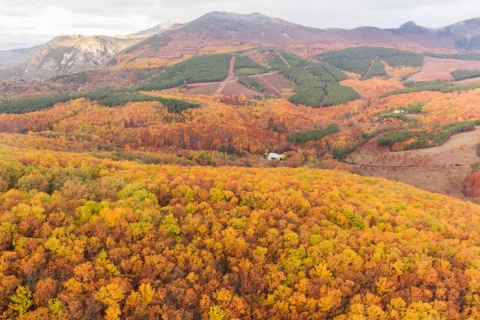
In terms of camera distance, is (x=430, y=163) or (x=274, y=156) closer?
(x=430, y=163)

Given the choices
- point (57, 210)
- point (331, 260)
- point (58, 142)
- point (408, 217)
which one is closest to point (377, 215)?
point (408, 217)

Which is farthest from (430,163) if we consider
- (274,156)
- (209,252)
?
(209,252)

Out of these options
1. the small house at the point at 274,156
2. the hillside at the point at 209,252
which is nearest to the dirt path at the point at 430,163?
the small house at the point at 274,156

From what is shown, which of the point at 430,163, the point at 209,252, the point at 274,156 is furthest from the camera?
the point at 274,156

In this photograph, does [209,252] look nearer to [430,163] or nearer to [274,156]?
[274,156]

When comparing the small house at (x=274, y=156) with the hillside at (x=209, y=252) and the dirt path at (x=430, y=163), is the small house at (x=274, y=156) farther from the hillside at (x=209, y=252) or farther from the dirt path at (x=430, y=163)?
the hillside at (x=209, y=252)

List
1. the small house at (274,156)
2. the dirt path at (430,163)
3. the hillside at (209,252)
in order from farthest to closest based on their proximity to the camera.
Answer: the small house at (274,156) → the dirt path at (430,163) → the hillside at (209,252)

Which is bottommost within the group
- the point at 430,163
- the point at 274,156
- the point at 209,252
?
the point at 430,163

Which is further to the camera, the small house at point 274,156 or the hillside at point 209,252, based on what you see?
the small house at point 274,156
